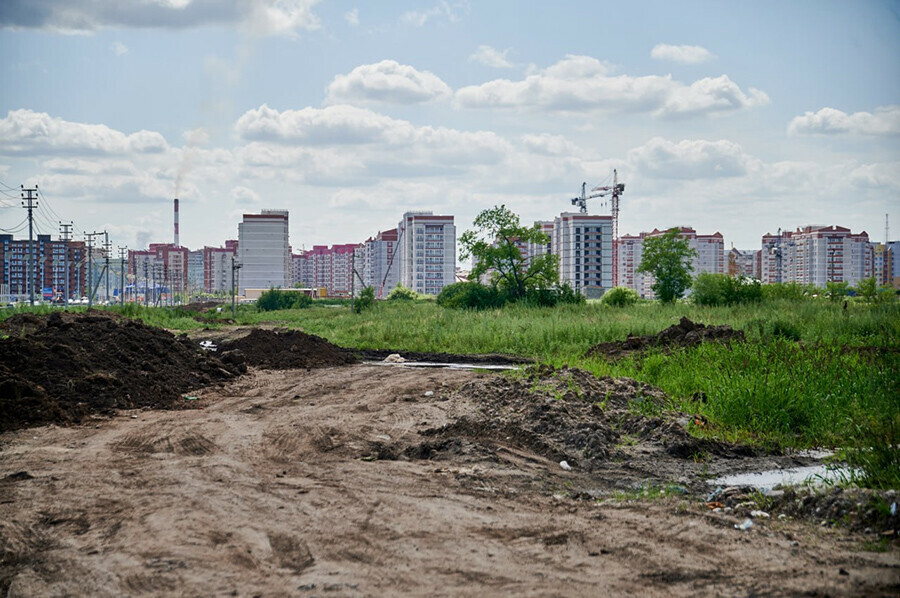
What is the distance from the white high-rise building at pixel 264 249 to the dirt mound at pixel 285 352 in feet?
407

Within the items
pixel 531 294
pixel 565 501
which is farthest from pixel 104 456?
pixel 531 294

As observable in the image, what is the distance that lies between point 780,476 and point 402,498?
4.20m

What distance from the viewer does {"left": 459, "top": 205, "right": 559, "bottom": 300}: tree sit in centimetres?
5003

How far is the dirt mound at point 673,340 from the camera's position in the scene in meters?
16.9

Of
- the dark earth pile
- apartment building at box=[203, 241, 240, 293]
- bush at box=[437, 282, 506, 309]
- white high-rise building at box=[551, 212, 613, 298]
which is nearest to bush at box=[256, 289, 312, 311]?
bush at box=[437, 282, 506, 309]

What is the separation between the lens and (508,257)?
5025 cm

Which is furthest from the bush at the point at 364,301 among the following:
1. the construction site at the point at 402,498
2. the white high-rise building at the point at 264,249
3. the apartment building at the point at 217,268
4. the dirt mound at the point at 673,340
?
the apartment building at the point at 217,268

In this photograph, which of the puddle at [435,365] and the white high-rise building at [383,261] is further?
the white high-rise building at [383,261]

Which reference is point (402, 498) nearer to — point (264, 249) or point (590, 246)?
point (590, 246)

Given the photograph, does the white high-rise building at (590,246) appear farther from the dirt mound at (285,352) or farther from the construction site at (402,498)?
the construction site at (402,498)

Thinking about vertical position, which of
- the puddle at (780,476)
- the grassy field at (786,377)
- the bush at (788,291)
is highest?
the bush at (788,291)

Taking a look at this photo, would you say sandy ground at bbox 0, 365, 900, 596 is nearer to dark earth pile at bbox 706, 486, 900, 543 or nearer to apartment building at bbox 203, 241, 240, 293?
dark earth pile at bbox 706, 486, 900, 543

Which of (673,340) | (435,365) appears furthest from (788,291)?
(435,365)

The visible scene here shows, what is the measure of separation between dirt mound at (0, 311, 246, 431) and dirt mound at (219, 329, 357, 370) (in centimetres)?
209
